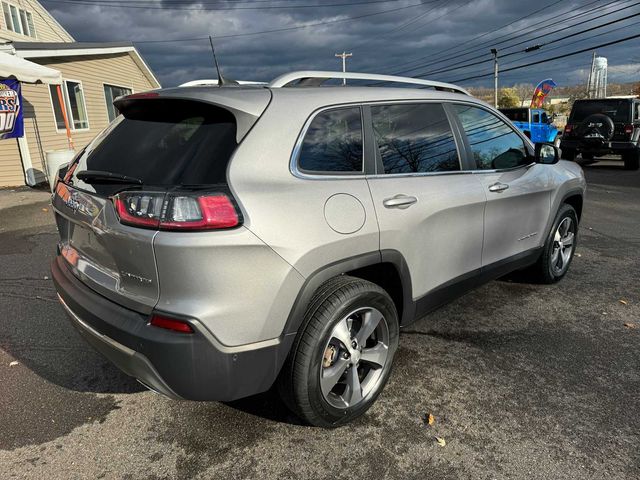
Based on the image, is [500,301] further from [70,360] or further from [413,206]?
[70,360]

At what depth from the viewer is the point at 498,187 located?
350 cm

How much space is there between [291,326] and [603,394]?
2.02m

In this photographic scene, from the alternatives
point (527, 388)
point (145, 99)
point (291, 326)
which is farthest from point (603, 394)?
point (145, 99)

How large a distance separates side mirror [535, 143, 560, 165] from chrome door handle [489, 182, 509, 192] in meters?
0.63

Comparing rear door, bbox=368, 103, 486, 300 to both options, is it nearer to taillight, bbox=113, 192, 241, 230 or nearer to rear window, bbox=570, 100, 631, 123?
taillight, bbox=113, 192, 241, 230

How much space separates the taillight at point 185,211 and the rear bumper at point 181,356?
406mm

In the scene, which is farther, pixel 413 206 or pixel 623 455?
pixel 413 206

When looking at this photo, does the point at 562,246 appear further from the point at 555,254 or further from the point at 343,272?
the point at 343,272

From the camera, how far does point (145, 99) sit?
2.59 m

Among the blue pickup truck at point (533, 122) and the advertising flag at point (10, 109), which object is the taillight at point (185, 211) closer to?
the advertising flag at point (10, 109)

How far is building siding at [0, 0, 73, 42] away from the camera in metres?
17.8

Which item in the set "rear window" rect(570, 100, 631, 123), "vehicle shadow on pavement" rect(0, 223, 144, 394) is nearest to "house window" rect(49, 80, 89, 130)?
"vehicle shadow on pavement" rect(0, 223, 144, 394)

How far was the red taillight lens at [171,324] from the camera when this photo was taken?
6.61 ft

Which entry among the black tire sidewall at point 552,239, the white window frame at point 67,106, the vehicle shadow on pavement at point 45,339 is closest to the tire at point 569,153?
the black tire sidewall at point 552,239
